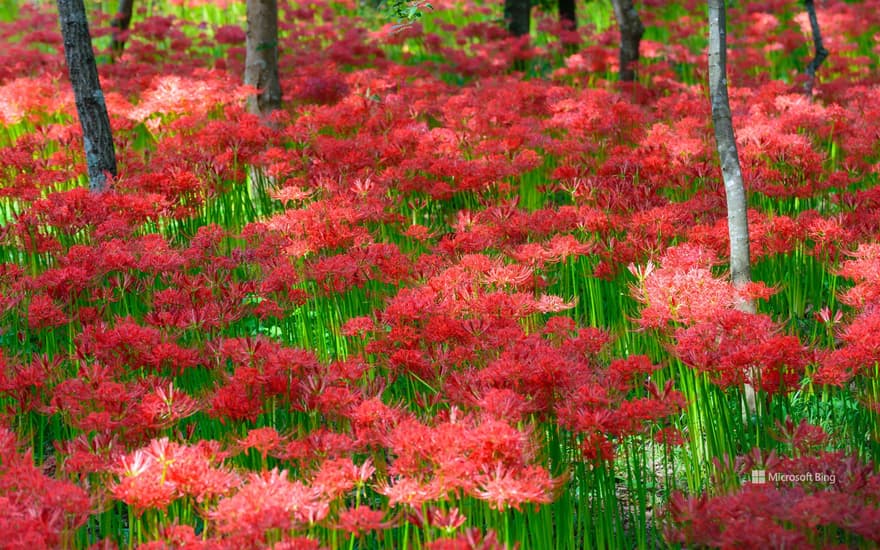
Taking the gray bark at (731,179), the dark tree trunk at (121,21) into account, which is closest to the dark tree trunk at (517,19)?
the dark tree trunk at (121,21)

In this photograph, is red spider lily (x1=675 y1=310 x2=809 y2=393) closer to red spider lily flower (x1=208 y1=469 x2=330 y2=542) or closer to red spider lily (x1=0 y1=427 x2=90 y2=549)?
red spider lily flower (x1=208 y1=469 x2=330 y2=542)

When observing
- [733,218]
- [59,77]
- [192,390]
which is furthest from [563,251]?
[59,77]

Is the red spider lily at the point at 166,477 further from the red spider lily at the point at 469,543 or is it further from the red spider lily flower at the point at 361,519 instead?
the red spider lily at the point at 469,543

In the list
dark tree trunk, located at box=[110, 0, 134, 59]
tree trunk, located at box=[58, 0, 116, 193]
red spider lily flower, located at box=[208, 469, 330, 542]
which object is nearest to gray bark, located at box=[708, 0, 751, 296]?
red spider lily flower, located at box=[208, 469, 330, 542]

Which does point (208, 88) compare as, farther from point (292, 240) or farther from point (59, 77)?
point (292, 240)

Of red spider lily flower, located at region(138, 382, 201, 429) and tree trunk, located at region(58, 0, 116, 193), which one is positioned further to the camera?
tree trunk, located at region(58, 0, 116, 193)

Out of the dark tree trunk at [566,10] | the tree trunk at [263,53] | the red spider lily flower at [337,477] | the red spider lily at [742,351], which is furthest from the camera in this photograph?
the dark tree trunk at [566,10]

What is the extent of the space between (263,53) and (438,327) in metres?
4.97

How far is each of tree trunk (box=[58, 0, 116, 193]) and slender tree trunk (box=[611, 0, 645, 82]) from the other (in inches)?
193

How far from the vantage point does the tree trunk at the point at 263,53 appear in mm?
8125

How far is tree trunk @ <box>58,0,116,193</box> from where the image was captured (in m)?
6.09

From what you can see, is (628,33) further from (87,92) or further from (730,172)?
(87,92)

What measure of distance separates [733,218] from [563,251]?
0.81 meters

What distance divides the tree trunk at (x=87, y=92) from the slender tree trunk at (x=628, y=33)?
489 centimetres
